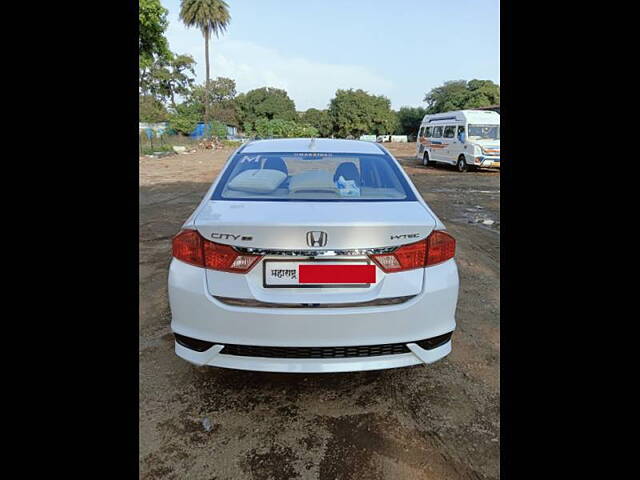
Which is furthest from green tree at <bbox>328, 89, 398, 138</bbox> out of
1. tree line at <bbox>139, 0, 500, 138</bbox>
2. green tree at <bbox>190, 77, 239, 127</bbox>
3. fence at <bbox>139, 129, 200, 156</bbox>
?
fence at <bbox>139, 129, 200, 156</bbox>

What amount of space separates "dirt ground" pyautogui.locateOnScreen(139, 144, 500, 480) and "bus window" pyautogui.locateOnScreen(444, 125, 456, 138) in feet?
56.5

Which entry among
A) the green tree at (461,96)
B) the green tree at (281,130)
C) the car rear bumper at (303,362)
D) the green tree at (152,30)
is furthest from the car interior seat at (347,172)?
the green tree at (461,96)

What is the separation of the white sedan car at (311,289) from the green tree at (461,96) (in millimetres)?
51416

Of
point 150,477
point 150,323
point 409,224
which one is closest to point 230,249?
point 409,224

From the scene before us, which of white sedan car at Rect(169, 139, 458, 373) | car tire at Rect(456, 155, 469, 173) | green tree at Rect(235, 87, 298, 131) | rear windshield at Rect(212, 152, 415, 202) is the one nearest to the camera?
white sedan car at Rect(169, 139, 458, 373)

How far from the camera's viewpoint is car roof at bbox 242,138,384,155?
126 inches

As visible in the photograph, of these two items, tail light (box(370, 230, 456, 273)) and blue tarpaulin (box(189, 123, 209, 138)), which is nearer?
tail light (box(370, 230, 456, 273))

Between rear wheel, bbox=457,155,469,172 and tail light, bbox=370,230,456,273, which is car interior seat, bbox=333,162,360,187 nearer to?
tail light, bbox=370,230,456,273

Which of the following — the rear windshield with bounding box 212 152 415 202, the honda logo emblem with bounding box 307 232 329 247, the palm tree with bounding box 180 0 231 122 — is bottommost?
the honda logo emblem with bounding box 307 232 329 247

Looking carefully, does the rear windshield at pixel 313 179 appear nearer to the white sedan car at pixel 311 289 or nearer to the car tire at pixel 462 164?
the white sedan car at pixel 311 289

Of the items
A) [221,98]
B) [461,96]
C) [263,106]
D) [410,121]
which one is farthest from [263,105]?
[461,96]
